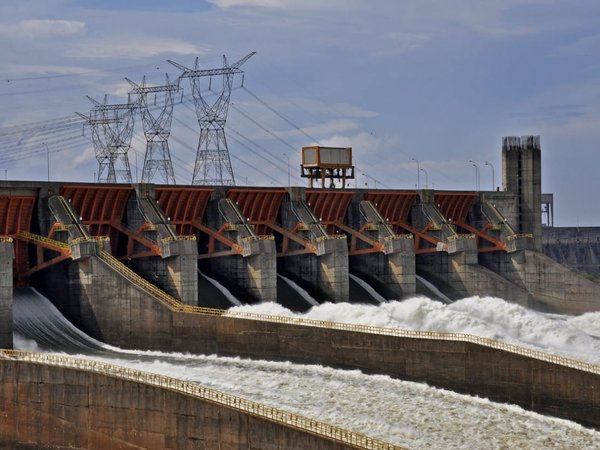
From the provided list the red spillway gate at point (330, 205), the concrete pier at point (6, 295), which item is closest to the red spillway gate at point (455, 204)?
the red spillway gate at point (330, 205)

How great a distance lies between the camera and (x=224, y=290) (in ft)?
224

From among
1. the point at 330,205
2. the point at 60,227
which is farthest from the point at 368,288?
the point at 60,227

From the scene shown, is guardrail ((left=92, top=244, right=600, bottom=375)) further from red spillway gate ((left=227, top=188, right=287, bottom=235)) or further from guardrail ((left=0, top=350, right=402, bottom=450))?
red spillway gate ((left=227, top=188, right=287, bottom=235))

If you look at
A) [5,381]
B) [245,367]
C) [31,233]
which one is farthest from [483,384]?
[31,233]

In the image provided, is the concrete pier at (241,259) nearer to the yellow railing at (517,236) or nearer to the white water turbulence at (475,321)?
the white water turbulence at (475,321)

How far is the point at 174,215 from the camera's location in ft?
229

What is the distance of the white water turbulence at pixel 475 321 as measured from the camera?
60.8 m

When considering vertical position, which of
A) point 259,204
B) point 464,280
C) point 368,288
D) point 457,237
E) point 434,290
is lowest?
point 434,290

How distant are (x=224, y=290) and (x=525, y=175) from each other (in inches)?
1328

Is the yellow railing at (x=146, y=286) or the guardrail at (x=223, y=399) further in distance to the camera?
the yellow railing at (x=146, y=286)

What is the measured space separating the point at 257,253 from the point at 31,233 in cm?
1475

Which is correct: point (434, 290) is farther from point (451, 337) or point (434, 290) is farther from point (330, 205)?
point (451, 337)

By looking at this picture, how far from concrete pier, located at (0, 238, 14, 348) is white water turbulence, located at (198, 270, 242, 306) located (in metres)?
17.7

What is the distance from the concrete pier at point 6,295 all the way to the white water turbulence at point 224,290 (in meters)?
17.7
